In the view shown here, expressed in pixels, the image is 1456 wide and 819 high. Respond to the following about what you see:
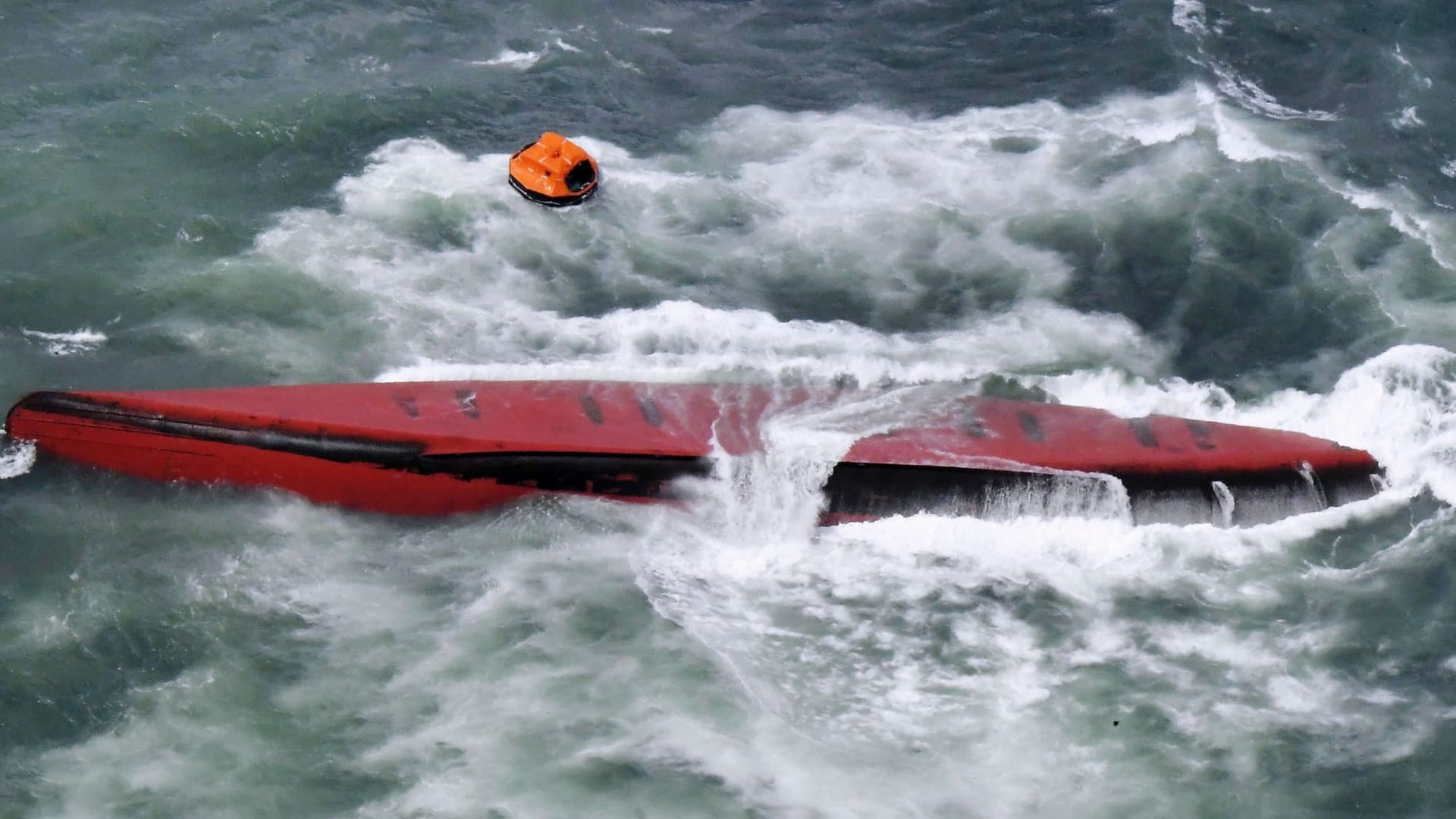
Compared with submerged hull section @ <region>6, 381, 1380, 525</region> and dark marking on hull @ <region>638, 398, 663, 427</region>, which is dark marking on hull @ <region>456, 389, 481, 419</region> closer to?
submerged hull section @ <region>6, 381, 1380, 525</region>

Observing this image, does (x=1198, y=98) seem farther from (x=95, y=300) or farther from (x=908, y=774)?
(x=95, y=300)

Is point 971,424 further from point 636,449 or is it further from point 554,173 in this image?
point 554,173

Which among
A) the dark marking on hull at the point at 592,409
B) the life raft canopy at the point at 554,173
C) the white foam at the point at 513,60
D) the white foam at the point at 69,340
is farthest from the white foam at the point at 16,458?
the white foam at the point at 513,60

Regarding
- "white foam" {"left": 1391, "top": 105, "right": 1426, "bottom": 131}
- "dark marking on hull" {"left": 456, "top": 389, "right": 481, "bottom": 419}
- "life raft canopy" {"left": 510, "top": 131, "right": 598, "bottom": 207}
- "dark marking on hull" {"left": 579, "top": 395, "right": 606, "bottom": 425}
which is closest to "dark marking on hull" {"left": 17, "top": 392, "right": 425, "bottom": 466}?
"dark marking on hull" {"left": 456, "top": 389, "right": 481, "bottom": 419}

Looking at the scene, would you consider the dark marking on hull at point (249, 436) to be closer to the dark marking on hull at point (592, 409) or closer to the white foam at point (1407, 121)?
the dark marking on hull at point (592, 409)

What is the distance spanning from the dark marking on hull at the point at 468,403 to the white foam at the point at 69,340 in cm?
925

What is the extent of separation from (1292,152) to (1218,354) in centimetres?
941

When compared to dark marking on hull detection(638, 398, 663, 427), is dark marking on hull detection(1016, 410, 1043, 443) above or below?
below

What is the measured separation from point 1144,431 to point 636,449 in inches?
472

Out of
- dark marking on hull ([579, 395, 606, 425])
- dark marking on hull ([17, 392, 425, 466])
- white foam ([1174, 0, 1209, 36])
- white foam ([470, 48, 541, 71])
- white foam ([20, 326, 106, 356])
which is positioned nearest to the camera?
dark marking on hull ([17, 392, 425, 466])

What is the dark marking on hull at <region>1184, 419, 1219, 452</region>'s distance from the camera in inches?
1464

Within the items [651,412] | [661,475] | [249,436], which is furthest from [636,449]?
[249,436]

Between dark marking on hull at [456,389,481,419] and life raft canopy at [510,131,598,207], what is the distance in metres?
8.79

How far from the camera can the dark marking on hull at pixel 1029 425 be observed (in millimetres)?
37094
